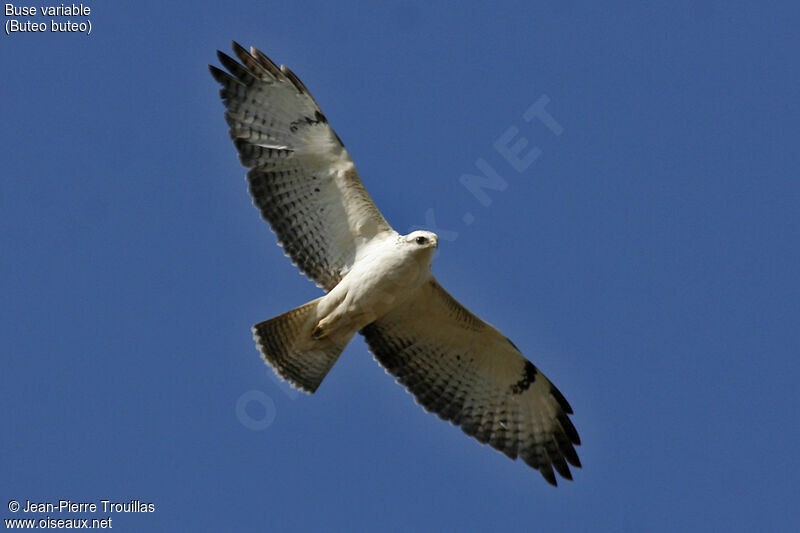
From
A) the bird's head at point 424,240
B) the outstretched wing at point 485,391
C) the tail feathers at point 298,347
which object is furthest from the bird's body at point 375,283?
the outstretched wing at point 485,391

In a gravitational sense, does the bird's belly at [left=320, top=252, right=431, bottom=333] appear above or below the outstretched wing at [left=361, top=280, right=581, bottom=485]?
above

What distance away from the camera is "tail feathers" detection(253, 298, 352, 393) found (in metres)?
11.6

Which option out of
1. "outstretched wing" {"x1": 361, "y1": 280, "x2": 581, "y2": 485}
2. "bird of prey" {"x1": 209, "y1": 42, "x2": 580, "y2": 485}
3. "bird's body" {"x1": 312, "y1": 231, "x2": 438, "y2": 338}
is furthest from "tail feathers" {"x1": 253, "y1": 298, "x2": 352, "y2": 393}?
"outstretched wing" {"x1": 361, "y1": 280, "x2": 581, "y2": 485}

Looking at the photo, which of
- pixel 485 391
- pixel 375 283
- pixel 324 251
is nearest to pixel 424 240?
pixel 375 283

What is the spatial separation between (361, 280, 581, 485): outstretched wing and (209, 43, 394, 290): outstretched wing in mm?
1396

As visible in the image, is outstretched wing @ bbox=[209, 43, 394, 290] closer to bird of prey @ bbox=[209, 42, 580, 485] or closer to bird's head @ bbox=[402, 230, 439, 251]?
Result: bird of prey @ bbox=[209, 42, 580, 485]

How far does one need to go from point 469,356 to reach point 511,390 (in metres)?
0.62

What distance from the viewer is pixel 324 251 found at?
1173 cm

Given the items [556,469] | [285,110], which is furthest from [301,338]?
[556,469]

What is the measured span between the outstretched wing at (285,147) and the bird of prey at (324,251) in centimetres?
Answer: 1

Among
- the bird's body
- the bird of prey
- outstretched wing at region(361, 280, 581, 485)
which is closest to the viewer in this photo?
the bird's body

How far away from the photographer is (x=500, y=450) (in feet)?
39.9

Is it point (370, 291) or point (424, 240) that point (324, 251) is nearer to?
point (370, 291)

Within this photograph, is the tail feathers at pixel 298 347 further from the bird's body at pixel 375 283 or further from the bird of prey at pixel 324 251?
the bird's body at pixel 375 283
